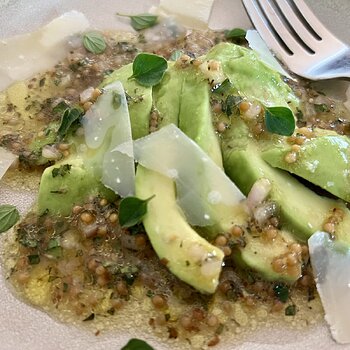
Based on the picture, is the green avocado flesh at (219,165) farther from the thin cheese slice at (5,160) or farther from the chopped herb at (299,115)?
the thin cheese slice at (5,160)

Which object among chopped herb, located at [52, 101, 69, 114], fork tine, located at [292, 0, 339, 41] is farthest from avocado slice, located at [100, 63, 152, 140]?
fork tine, located at [292, 0, 339, 41]

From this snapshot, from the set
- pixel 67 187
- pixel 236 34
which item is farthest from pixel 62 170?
Answer: pixel 236 34

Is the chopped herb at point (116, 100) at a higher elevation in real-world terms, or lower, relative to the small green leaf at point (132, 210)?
higher

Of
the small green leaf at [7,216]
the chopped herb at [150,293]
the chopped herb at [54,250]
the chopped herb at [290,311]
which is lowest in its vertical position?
the small green leaf at [7,216]

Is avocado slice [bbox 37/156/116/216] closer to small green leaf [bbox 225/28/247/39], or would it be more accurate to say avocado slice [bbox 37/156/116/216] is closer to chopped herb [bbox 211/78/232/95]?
chopped herb [bbox 211/78/232/95]

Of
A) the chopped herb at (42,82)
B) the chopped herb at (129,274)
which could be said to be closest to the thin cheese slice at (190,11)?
the chopped herb at (42,82)

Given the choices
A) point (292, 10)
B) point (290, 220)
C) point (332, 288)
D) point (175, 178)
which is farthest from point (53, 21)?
point (332, 288)
